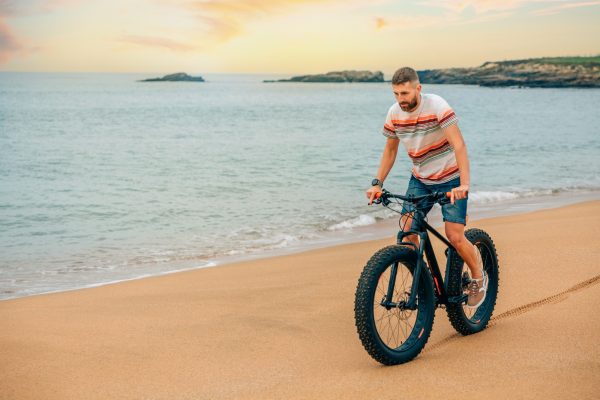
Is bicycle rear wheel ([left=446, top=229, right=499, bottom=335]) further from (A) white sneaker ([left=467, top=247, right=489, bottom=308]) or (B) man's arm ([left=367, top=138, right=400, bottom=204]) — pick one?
(B) man's arm ([left=367, top=138, right=400, bottom=204])

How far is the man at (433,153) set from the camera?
461 centimetres

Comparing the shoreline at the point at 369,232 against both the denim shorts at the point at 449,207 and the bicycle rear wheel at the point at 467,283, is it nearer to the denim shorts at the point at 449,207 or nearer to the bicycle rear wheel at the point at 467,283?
the bicycle rear wheel at the point at 467,283

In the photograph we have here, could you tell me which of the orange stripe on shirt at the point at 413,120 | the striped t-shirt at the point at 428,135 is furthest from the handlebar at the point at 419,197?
the orange stripe on shirt at the point at 413,120

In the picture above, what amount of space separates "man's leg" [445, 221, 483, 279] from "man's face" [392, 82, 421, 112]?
3.28 feet

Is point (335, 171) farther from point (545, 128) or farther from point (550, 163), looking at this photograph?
point (545, 128)

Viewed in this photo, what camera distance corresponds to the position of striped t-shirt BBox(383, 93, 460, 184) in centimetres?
470

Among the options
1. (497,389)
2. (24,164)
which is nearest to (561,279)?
(497,389)

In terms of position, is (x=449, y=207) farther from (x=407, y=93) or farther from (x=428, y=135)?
(x=407, y=93)

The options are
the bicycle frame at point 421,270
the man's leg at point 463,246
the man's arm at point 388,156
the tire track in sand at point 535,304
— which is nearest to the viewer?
the bicycle frame at point 421,270

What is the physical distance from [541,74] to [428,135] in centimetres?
17098

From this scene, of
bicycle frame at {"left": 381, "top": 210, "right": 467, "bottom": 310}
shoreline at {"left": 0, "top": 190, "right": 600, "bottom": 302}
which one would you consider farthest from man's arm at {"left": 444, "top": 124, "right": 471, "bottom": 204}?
shoreline at {"left": 0, "top": 190, "right": 600, "bottom": 302}

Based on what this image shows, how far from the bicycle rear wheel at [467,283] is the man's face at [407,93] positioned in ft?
4.27

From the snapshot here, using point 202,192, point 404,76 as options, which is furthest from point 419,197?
point 202,192

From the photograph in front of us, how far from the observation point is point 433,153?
4941 millimetres
